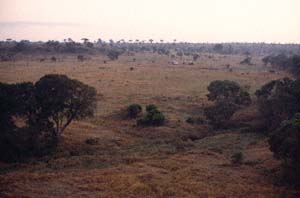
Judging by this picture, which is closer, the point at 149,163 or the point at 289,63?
the point at 149,163

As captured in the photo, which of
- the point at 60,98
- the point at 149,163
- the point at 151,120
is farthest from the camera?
the point at 151,120

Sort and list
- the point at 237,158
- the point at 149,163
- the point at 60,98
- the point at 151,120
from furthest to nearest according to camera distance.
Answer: the point at 151,120
the point at 60,98
the point at 237,158
the point at 149,163

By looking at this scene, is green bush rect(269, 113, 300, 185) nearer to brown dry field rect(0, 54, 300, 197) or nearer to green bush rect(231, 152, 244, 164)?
brown dry field rect(0, 54, 300, 197)

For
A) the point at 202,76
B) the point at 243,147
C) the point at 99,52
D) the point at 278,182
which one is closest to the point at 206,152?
the point at 243,147

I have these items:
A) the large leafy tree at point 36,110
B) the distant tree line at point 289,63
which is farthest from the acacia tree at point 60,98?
the distant tree line at point 289,63

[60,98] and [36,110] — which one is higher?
[60,98]

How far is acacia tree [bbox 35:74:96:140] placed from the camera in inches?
1293

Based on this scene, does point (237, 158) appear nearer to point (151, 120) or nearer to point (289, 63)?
point (151, 120)

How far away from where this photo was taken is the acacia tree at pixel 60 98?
108ft

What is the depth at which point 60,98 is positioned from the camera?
33062mm

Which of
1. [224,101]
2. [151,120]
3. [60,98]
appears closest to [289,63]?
[224,101]

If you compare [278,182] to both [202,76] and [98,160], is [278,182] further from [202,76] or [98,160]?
[202,76]

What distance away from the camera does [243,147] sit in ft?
116

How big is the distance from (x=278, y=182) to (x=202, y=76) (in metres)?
54.7
